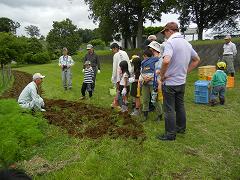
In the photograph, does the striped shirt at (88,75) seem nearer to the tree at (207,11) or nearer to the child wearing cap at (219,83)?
the child wearing cap at (219,83)

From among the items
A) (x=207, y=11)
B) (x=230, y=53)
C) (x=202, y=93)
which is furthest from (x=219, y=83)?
(x=207, y=11)

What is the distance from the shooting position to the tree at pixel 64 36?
65312mm

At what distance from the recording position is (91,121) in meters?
9.77

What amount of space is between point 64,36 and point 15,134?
59.6 meters

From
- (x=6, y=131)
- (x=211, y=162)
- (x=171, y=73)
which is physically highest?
(x=171, y=73)

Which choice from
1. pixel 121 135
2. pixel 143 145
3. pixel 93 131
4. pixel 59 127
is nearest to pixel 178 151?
pixel 143 145

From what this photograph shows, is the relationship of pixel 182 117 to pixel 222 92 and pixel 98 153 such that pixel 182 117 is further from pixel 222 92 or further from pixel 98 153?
pixel 222 92

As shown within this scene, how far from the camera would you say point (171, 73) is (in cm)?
777

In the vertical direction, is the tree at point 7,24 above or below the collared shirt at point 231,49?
above

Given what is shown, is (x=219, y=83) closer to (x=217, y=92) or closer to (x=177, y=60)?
(x=217, y=92)

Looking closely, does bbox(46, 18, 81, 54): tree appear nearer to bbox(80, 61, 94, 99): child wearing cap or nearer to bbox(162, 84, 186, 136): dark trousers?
bbox(80, 61, 94, 99): child wearing cap

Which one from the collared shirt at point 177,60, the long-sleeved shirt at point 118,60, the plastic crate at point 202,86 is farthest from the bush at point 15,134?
the plastic crate at point 202,86

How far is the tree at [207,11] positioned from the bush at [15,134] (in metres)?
31.0

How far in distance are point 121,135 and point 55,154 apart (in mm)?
1627
